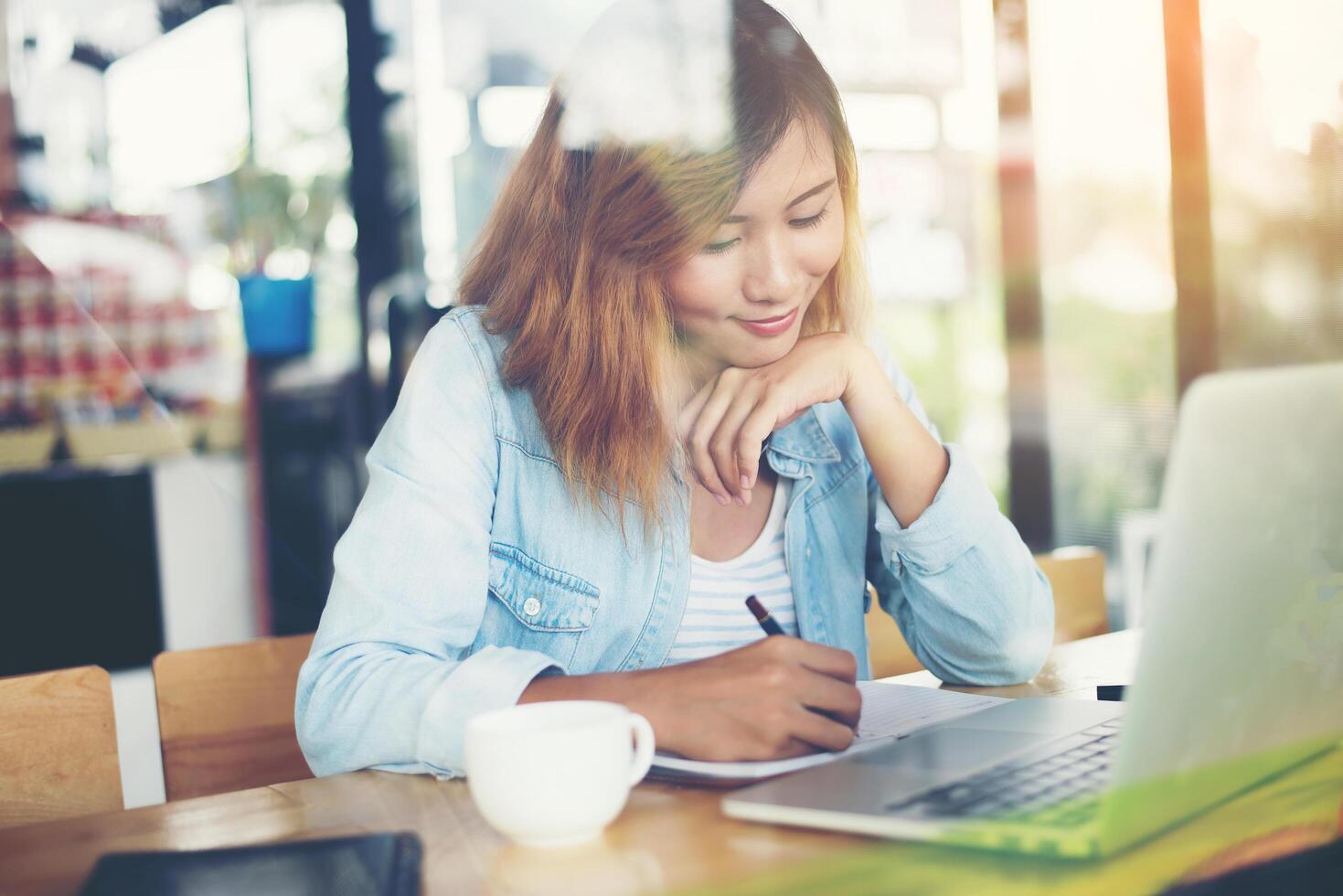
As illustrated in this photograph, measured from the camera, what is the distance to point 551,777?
0.52 metres

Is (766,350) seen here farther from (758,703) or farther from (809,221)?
(758,703)

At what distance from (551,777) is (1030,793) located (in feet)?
0.69

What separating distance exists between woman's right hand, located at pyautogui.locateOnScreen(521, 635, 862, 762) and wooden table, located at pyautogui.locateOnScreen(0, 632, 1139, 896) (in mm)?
35

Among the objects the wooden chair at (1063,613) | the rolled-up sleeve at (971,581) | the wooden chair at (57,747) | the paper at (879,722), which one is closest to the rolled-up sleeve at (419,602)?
the paper at (879,722)

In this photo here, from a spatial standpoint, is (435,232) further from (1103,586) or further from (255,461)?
(1103,586)

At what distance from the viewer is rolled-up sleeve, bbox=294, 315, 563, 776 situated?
708 millimetres

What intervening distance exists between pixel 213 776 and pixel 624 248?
1.78ft

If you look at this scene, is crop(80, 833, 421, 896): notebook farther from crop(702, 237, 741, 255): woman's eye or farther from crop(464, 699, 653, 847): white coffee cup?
crop(702, 237, 741, 255): woman's eye

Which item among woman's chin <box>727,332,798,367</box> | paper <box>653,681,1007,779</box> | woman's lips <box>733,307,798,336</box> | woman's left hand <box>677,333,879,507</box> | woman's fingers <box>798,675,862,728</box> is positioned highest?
woman's lips <box>733,307,798,336</box>

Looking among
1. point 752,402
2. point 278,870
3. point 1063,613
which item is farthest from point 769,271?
point 278,870

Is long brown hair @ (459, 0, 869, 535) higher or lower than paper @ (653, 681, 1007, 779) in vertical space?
higher

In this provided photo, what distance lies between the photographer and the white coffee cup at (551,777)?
1.71 feet

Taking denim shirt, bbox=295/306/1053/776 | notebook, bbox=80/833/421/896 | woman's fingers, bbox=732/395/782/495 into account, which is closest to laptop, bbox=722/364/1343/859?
notebook, bbox=80/833/421/896

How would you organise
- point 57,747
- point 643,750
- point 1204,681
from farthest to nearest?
1. point 57,747
2. point 643,750
3. point 1204,681
